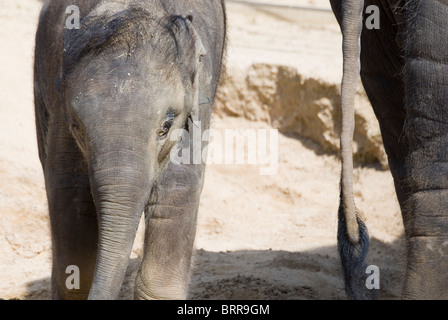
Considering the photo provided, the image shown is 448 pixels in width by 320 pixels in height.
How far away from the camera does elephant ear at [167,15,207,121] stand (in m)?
3.22

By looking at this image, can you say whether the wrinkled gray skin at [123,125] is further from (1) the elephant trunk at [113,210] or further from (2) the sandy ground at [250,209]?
(2) the sandy ground at [250,209]

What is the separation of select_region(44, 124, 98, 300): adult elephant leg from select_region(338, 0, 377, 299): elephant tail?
1.02m

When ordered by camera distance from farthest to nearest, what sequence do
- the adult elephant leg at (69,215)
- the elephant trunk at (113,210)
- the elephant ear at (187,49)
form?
1. the adult elephant leg at (69,215)
2. the elephant ear at (187,49)
3. the elephant trunk at (113,210)

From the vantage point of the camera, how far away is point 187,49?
10.6ft

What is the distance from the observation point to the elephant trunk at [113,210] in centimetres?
299

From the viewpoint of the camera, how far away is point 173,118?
3207 mm

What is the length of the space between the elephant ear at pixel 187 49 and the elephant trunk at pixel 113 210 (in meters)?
0.41

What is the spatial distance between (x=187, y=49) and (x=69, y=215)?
918 mm

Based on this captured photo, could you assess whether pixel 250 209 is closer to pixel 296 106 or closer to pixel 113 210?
pixel 296 106

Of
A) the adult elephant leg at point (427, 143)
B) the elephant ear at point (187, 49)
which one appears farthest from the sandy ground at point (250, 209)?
the elephant ear at point (187, 49)

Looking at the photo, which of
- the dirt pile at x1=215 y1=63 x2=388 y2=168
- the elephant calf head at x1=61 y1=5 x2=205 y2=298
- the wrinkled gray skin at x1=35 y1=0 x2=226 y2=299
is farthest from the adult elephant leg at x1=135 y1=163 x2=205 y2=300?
the dirt pile at x1=215 y1=63 x2=388 y2=168

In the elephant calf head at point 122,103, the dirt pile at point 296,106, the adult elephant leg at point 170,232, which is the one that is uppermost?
the dirt pile at point 296,106

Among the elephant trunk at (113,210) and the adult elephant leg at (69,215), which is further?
the adult elephant leg at (69,215)

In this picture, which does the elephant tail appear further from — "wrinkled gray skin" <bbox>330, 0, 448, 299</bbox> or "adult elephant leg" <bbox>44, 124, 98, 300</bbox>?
"adult elephant leg" <bbox>44, 124, 98, 300</bbox>
